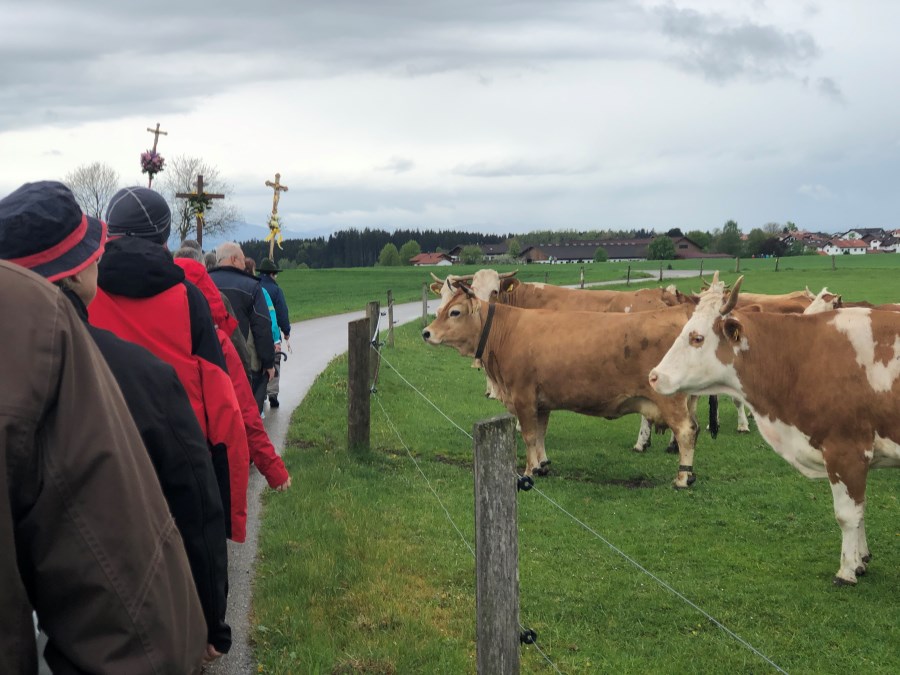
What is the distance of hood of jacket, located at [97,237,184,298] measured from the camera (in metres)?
3.87

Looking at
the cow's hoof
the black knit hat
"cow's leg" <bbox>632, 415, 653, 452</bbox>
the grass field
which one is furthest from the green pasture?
the black knit hat

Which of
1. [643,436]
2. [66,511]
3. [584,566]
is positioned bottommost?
[584,566]

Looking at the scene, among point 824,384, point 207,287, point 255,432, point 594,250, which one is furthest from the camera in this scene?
point 594,250

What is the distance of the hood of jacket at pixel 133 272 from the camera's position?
152 inches

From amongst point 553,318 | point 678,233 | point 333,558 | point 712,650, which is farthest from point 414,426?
point 678,233

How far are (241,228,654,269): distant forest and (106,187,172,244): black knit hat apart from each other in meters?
125

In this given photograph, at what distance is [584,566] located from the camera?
7.00 metres

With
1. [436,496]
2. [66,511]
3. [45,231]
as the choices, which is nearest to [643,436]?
[436,496]

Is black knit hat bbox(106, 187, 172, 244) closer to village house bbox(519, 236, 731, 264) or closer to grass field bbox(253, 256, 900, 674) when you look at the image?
grass field bbox(253, 256, 900, 674)

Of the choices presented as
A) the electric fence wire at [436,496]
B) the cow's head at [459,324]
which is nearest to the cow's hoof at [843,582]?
the electric fence wire at [436,496]

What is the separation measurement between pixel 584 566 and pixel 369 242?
148732 millimetres

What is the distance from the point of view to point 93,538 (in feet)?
5.41

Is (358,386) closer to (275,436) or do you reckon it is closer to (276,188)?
(275,436)

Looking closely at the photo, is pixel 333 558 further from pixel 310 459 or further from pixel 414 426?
pixel 414 426
